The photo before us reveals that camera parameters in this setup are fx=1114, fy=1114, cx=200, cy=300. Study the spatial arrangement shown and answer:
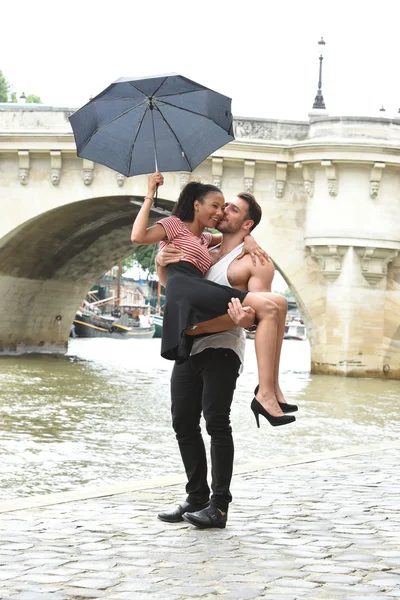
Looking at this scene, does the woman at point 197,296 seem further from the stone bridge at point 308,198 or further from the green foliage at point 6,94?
the green foliage at point 6,94

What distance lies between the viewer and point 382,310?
85.0ft

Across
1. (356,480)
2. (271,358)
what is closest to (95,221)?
(356,480)

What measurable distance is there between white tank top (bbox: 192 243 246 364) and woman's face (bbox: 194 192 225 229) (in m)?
A: 0.21

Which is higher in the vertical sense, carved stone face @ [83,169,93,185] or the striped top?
carved stone face @ [83,169,93,185]

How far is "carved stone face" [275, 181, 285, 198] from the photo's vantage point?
26.3 m

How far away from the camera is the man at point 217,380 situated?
607cm

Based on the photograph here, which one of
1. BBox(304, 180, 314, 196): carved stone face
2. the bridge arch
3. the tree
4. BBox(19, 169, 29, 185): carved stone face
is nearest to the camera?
BBox(304, 180, 314, 196): carved stone face

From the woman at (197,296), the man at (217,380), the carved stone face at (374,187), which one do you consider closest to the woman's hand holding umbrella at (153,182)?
the woman at (197,296)

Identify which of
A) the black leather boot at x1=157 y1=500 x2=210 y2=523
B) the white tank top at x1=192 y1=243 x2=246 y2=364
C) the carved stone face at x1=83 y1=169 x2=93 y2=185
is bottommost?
the black leather boot at x1=157 y1=500 x2=210 y2=523

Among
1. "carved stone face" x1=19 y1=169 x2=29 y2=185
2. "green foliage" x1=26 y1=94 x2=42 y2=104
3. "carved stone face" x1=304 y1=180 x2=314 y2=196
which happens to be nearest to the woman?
"carved stone face" x1=304 y1=180 x2=314 y2=196

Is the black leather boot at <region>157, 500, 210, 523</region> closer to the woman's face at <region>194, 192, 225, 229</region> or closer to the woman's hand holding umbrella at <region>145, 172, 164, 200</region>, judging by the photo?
the woman's face at <region>194, 192, 225, 229</region>

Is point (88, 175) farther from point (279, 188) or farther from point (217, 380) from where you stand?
point (217, 380)

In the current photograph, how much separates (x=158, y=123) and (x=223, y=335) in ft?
5.02

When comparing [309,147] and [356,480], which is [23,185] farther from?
[356,480]
